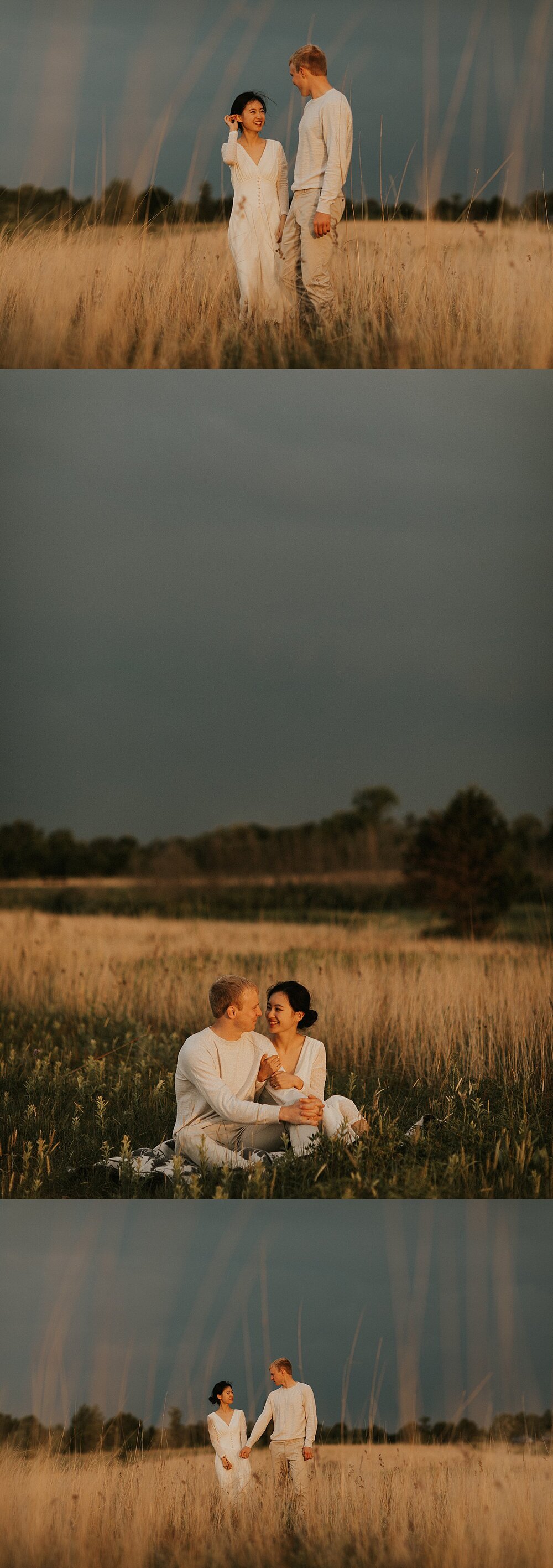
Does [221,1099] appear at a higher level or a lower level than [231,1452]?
higher

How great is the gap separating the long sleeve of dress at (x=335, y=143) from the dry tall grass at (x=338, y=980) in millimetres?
3474

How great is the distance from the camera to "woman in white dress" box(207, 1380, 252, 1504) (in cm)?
548

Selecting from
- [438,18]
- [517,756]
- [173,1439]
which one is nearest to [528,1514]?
[173,1439]

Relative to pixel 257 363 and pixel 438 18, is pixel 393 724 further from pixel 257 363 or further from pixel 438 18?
pixel 438 18

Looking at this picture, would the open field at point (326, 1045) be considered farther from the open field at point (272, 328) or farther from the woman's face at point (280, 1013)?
the open field at point (272, 328)

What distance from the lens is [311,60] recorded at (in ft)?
21.7

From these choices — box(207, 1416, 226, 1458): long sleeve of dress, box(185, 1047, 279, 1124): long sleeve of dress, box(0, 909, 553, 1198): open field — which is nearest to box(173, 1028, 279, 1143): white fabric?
box(185, 1047, 279, 1124): long sleeve of dress

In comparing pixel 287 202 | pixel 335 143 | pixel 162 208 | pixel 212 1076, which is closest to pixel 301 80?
pixel 335 143

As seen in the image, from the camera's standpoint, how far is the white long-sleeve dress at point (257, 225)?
6.57 m

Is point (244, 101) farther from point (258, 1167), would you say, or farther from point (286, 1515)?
point (286, 1515)

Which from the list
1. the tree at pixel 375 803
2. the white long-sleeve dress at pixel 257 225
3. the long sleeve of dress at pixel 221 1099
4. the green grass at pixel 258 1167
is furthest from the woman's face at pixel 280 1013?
the tree at pixel 375 803

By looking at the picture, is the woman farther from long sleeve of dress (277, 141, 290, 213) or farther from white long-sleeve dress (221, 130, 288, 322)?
long sleeve of dress (277, 141, 290, 213)

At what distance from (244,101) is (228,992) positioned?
3.86 metres

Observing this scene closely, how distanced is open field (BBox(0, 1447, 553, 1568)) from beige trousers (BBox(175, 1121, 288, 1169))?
1165mm
